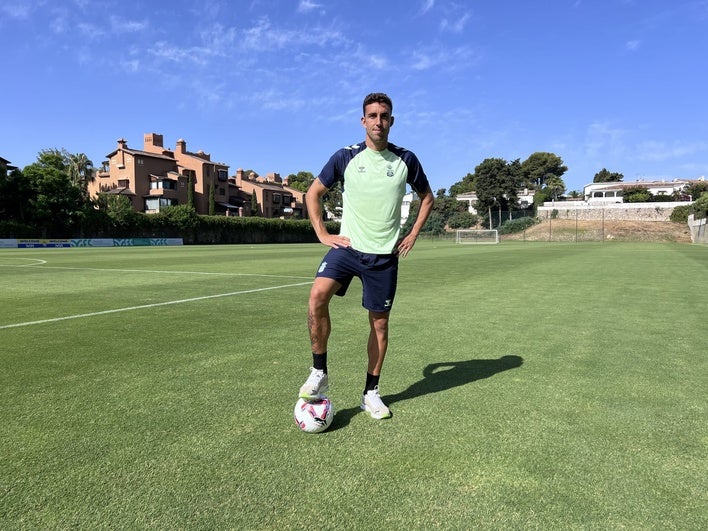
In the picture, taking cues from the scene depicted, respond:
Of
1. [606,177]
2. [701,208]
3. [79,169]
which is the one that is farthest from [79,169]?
[606,177]

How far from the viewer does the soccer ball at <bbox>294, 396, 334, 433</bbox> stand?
3016mm

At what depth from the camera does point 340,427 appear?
3119 mm

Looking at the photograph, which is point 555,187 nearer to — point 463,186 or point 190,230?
point 463,186

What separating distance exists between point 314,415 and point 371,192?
1631mm

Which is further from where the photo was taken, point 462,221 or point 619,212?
point 462,221

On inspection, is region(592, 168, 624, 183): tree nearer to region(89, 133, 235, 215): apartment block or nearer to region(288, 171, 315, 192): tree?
region(288, 171, 315, 192): tree

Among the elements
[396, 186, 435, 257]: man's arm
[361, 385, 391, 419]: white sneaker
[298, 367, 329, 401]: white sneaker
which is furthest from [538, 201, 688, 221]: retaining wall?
[298, 367, 329, 401]: white sneaker

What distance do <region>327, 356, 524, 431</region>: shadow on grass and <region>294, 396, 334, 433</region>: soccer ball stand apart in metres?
0.10

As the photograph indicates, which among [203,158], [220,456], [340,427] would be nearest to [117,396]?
[220,456]

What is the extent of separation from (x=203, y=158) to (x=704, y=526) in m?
86.1

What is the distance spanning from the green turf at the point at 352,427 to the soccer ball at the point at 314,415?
71 millimetres

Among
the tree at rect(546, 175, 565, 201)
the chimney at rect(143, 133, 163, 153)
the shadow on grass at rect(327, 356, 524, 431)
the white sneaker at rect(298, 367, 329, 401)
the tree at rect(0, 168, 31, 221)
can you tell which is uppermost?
the chimney at rect(143, 133, 163, 153)

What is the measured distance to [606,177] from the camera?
14312cm

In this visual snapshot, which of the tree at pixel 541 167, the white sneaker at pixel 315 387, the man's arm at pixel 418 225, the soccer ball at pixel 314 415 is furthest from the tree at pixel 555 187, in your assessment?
the soccer ball at pixel 314 415
